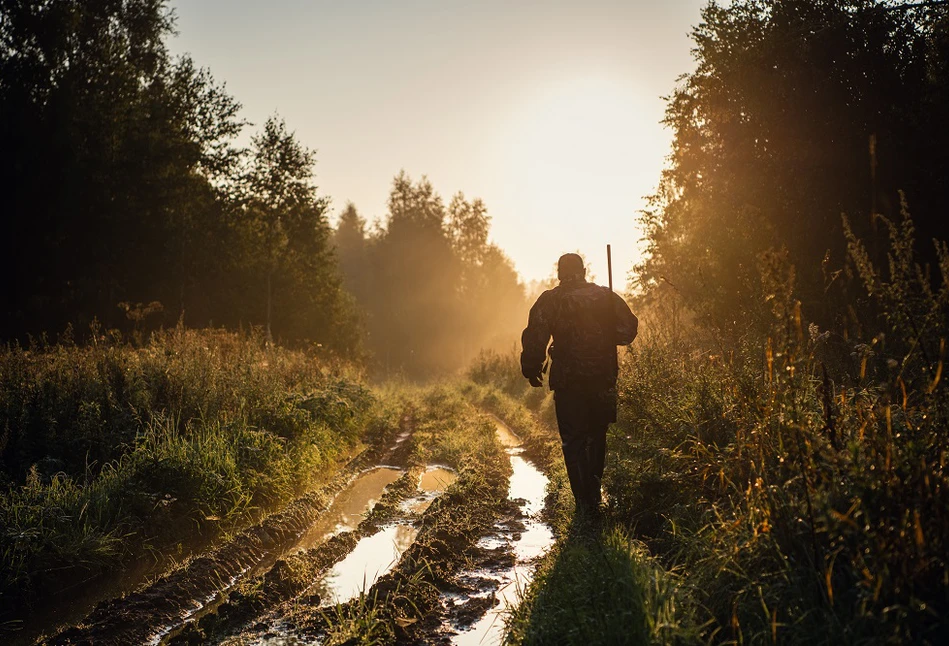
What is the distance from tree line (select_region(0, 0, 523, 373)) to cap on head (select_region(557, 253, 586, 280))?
16556 millimetres

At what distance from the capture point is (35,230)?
2597cm

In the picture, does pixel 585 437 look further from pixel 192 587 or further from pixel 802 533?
pixel 192 587

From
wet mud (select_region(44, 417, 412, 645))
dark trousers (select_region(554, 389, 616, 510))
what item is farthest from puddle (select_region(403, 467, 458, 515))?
dark trousers (select_region(554, 389, 616, 510))

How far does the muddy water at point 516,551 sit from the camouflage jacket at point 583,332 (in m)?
1.51

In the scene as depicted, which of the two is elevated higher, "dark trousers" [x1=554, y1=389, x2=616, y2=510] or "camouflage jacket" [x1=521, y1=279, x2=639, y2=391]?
"camouflage jacket" [x1=521, y1=279, x2=639, y2=391]

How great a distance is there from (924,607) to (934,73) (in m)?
15.8

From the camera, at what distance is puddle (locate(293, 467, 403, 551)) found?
7.03 meters

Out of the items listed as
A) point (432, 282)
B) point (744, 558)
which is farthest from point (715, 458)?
point (432, 282)

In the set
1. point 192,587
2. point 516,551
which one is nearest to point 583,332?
point 516,551

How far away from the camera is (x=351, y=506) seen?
8406 millimetres

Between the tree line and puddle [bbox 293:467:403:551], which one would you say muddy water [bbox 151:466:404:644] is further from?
the tree line

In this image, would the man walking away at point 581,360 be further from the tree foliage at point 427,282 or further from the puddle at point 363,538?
the tree foliage at point 427,282

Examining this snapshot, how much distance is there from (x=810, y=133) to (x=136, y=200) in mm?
26039

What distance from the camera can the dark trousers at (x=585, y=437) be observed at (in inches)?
250
